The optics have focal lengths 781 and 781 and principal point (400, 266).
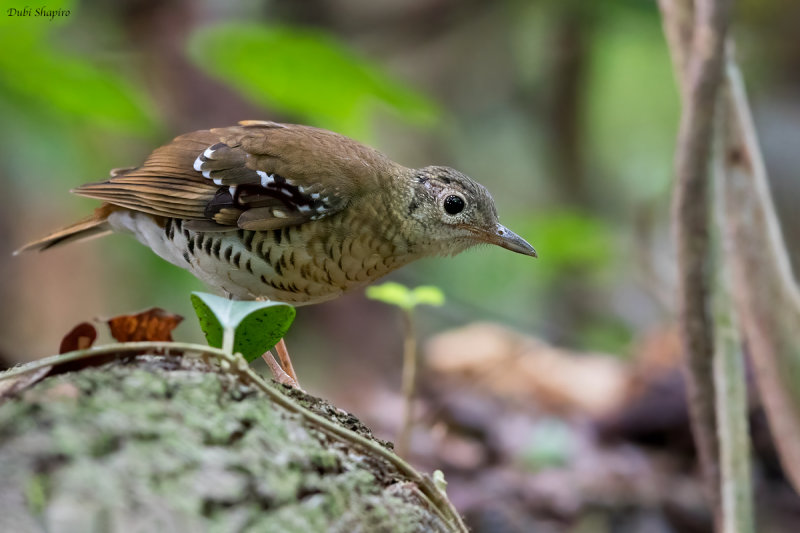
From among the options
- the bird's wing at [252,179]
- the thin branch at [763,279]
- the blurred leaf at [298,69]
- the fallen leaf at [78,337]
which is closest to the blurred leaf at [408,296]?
the bird's wing at [252,179]

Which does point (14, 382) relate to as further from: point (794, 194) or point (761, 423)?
point (794, 194)

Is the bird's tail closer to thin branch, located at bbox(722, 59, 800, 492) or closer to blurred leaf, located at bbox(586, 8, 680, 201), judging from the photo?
thin branch, located at bbox(722, 59, 800, 492)

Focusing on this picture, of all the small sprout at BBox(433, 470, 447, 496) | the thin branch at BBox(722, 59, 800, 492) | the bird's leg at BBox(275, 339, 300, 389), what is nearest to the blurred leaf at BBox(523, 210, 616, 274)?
the thin branch at BBox(722, 59, 800, 492)

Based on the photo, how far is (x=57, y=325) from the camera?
6.68 meters

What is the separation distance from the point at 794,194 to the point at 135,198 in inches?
249

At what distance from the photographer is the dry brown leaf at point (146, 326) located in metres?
1.63

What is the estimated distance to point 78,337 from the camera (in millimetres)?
1559

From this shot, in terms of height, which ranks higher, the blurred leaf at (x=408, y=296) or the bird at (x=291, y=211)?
the bird at (x=291, y=211)

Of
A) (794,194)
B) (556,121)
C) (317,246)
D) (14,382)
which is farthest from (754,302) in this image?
(556,121)

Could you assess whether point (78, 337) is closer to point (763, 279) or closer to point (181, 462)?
point (181, 462)

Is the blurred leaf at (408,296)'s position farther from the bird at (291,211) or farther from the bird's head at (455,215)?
the bird's head at (455,215)

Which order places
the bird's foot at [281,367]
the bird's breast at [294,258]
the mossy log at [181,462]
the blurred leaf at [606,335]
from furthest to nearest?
the blurred leaf at [606,335] → the bird's breast at [294,258] → the bird's foot at [281,367] → the mossy log at [181,462]

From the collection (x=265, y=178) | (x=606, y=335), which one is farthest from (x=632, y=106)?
(x=265, y=178)

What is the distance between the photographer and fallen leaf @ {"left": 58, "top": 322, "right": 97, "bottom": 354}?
1.55 metres
